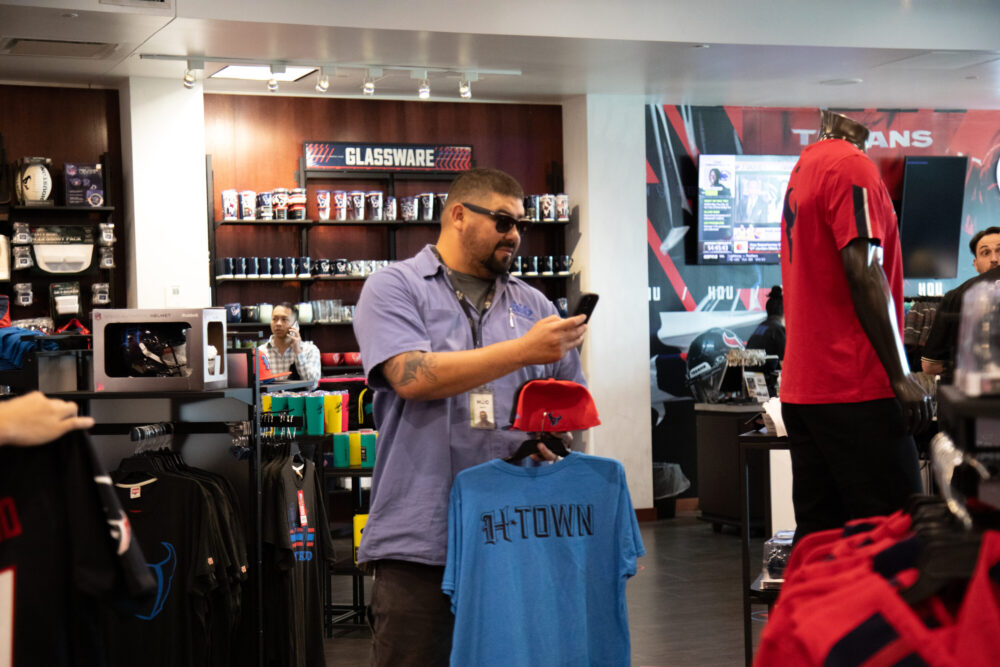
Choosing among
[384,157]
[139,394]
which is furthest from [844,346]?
[384,157]

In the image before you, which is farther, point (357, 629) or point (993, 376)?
point (357, 629)

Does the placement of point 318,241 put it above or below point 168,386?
above

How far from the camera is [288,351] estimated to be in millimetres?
7781

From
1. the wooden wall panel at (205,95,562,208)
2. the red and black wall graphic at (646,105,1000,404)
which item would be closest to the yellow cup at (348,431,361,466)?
the wooden wall panel at (205,95,562,208)

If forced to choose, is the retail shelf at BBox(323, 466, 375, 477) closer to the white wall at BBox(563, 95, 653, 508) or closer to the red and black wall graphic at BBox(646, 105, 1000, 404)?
the white wall at BBox(563, 95, 653, 508)

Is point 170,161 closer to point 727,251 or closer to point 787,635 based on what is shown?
point 727,251

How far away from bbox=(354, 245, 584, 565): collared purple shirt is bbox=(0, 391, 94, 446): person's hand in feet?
2.51

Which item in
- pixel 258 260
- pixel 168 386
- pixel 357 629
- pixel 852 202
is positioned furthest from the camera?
pixel 258 260

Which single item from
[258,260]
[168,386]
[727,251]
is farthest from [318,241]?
[168,386]

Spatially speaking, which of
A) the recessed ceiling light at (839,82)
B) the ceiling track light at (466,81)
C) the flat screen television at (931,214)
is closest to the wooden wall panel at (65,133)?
the ceiling track light at (466,81)

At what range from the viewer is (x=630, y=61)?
7.38 meters

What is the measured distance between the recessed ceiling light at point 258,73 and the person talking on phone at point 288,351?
1.73m

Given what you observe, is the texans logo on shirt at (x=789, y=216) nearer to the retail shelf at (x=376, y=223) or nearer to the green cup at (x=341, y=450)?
the green cup at (x=341, y=450)

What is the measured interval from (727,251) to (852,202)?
21.3ft
